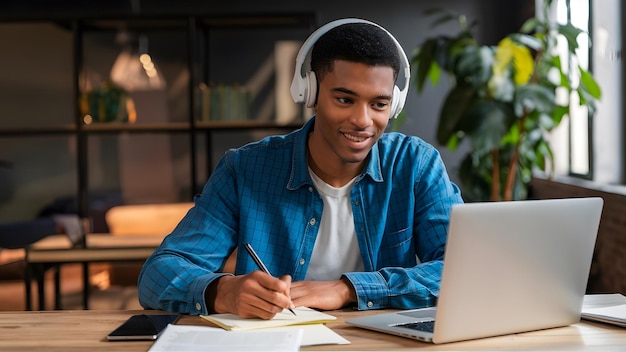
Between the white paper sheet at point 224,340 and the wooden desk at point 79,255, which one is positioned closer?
the white paper sheet at point 224,340

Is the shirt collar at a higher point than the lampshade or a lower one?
lower

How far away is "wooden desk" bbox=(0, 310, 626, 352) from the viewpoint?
141 centimetres

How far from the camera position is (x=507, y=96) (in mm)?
4621

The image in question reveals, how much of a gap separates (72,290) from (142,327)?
13.0 ft

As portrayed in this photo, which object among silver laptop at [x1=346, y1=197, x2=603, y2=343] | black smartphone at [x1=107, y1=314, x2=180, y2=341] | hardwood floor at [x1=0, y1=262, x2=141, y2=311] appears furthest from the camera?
hardwood floor at [x1=0, y1=262, x2=141, y2=311]

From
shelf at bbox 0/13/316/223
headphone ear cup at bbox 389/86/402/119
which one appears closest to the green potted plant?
shelf at bbox 0/13/316/223

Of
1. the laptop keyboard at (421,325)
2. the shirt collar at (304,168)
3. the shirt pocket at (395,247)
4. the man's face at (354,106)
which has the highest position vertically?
the man's face at (354,106)

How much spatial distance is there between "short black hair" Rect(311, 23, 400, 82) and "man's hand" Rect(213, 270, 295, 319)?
603mm

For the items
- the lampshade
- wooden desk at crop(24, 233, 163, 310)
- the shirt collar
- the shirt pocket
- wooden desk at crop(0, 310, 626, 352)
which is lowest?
wooden desk at crop(24, 233, 163, 310)

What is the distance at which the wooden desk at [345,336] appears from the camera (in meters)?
1.41

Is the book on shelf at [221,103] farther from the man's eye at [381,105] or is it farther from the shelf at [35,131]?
the man's eye at [381,105]

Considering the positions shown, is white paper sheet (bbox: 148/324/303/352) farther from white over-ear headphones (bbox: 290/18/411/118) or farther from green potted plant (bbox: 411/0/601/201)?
green potted plant (bbox: 411/0/601/201)

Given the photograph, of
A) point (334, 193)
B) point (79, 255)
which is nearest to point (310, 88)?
point (334, 193)

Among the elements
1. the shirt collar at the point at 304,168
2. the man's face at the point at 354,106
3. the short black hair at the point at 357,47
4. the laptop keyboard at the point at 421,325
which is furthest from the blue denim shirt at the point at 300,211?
the laptop keyboard at the point at 421,325
